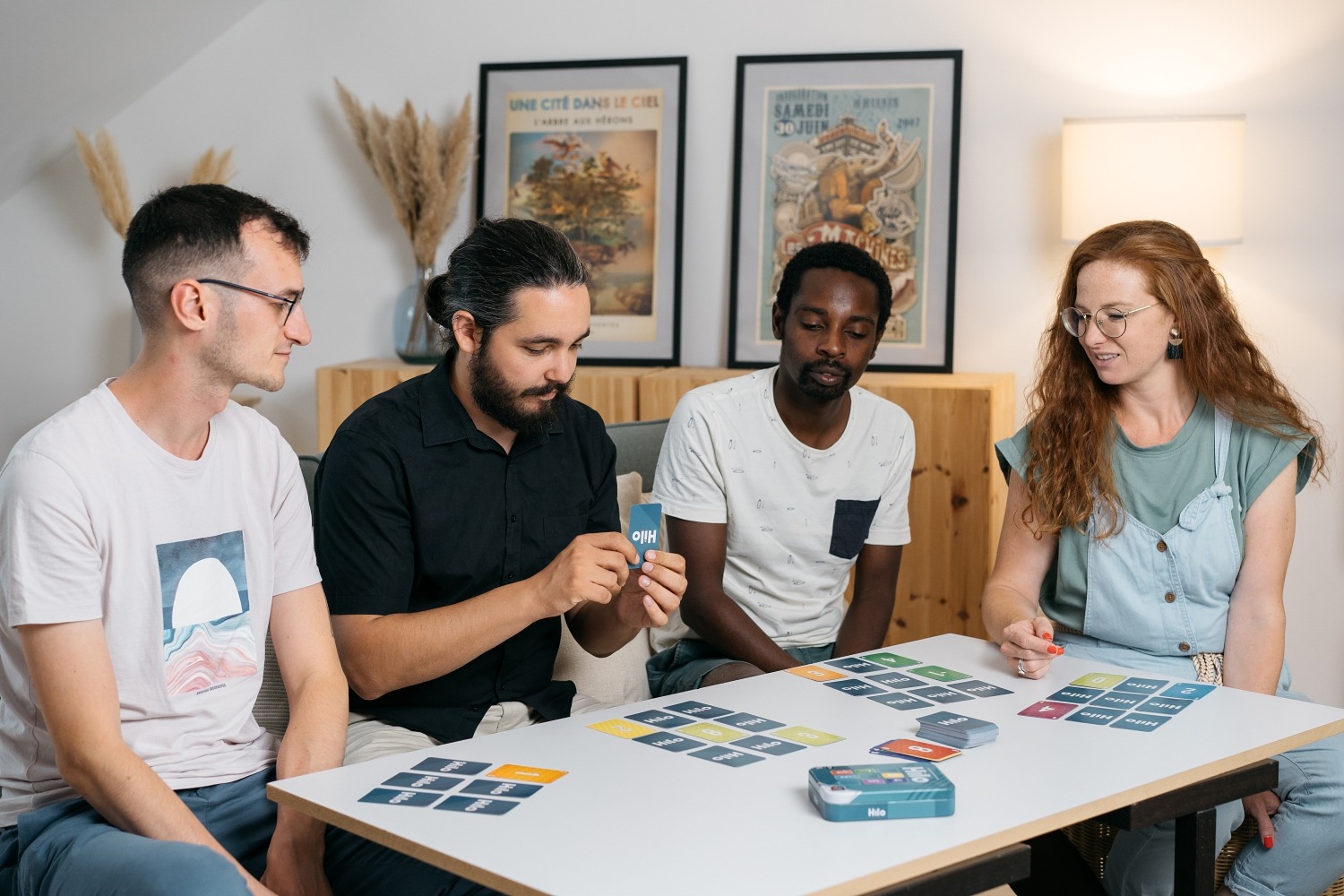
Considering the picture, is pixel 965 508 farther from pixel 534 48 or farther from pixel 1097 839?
pixel 534 48

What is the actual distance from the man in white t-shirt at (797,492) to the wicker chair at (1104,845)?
1.89 ft

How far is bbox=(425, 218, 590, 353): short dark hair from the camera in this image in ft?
7.66

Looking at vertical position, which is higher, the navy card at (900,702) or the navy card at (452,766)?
the navy card at (900,702)

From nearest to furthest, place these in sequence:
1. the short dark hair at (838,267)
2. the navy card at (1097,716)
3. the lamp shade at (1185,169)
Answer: the navy card at (1097,716), the short dark hair at (838,267), the lamp shade at (1185,169)

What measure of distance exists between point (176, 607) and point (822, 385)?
1.50m

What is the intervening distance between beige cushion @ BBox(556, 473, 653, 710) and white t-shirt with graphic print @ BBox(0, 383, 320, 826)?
0.69 meters

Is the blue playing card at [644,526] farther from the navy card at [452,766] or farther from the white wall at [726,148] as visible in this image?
the white wall at [726,148]

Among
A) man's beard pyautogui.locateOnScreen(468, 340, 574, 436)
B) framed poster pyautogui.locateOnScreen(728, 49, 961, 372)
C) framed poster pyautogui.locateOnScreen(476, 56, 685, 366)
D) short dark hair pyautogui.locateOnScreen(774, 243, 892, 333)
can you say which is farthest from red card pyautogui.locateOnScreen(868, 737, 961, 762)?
framed poster pyautogui.locateOnScreen(476, 56, 685, 366)

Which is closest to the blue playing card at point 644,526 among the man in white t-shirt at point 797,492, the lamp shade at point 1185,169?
the man in white t-shirt at point 797,492

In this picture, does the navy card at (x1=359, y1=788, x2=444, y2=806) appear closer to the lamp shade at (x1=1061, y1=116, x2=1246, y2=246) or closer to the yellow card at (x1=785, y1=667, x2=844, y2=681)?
the yellow card at (x1=785, y1=667, x2=844, y2=681)

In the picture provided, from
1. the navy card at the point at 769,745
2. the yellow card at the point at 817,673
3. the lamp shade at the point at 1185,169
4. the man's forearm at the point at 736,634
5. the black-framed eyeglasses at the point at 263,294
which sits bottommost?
the man's forearm at the point at 736,634

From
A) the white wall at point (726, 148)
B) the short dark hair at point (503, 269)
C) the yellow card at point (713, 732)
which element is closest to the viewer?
the yellow card at point (713, 732)

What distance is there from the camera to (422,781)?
1.69 m

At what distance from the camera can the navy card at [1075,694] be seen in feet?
6.94
